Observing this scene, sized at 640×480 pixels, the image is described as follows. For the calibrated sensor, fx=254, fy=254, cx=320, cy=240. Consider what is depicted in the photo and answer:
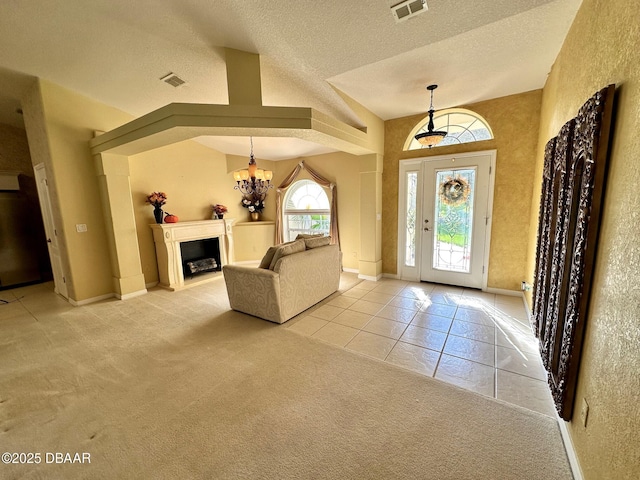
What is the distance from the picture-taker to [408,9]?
2092 mm

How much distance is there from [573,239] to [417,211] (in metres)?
2.96

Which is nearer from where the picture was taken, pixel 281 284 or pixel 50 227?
pixel 281 284

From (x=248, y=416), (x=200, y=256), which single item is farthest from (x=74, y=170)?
(x=248, y=416)

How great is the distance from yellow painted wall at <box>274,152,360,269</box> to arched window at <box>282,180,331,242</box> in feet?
1.38

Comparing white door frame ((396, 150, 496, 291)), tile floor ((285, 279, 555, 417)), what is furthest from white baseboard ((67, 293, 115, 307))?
white door frame ((396, 150, 496, 291))

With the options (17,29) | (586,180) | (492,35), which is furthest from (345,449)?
(17,29)

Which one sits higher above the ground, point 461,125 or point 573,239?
point 461,125

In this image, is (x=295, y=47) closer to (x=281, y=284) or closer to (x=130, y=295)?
(x=281, y=284)

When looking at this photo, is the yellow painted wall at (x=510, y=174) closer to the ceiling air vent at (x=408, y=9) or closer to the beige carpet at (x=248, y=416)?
the ceiling air vent at (x=408, y=9)

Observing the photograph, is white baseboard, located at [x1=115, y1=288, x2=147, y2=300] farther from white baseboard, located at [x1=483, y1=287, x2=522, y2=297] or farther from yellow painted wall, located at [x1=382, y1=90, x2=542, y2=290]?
white baseboard, located at [x1=483, y1=287, x2=522, y2=297]

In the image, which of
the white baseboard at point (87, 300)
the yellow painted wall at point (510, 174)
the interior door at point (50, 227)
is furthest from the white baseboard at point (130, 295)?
the yellow painted wall at point (510, 174)

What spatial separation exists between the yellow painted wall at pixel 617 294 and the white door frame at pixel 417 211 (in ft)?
8.03

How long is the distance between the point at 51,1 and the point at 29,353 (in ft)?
11.2

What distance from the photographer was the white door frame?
381 centimetres
